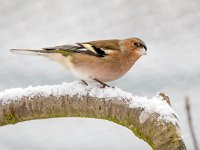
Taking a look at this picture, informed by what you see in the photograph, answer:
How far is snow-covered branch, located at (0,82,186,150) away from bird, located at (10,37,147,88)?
0.28 m

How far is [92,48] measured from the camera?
1848mm

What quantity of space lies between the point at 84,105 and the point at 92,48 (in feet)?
1.75

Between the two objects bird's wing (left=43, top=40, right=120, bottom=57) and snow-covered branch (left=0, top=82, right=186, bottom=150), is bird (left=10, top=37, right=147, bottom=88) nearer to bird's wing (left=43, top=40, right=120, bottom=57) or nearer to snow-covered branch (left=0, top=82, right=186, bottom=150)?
bird's wing (left=43, top=40, right=120, bottom=57)

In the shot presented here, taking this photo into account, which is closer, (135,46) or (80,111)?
(80,111)

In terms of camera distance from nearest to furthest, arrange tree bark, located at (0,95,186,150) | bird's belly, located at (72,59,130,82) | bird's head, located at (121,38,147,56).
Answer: tree bark, located at (0,95,186,150) → bird's belly, located at (72,59,130,82) → bird's head, located at (121,38,147,56)

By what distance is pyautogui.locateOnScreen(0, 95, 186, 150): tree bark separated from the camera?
1211 millimetres

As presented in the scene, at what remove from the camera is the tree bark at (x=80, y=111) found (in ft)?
3.97

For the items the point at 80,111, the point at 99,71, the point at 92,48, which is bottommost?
the point at 80,111

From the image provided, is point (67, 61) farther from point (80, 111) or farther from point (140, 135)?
point (140, 135)

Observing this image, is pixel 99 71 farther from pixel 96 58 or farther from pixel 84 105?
pixel 84 105

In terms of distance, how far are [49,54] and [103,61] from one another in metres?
0.23

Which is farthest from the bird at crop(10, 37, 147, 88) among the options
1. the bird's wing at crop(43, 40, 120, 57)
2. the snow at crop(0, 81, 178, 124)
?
the snow at crop(0, 81, 178, 124)

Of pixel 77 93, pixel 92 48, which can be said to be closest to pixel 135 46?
pixel 92 48

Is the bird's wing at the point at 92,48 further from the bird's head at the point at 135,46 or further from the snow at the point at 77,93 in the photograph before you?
the snow at the point at 77,93
